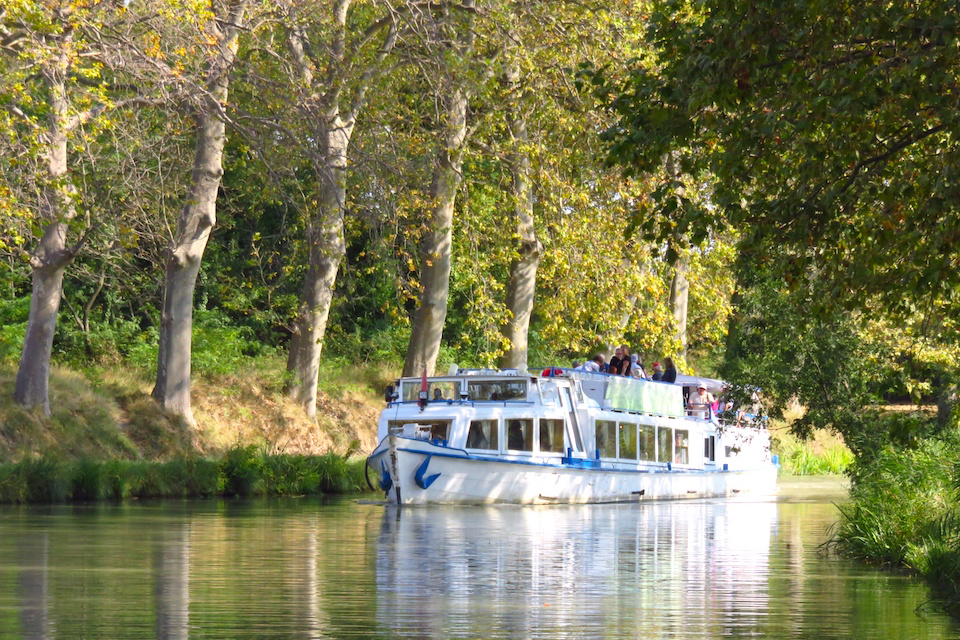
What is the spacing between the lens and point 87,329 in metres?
44.9

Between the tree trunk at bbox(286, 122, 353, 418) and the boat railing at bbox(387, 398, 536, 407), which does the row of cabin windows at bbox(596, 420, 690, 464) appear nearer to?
the boat railing at bbox(387, 398, 536, 407)

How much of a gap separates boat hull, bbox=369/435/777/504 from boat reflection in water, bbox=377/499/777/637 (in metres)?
2.78

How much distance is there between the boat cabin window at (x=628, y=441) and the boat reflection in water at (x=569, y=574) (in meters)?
9.00

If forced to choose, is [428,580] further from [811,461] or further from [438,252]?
[811,461]

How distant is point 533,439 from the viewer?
3609 centimetres

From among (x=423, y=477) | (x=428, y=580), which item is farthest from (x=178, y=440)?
(x=428, y=580)

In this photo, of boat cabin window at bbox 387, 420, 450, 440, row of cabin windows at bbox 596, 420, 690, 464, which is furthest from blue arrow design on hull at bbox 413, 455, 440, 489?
row of cabin windows at bbox 596, 420, 690, 464

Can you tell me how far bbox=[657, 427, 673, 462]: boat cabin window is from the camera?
41438 mm

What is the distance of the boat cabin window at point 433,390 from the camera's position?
3666cm

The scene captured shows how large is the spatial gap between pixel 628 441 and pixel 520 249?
6.52m

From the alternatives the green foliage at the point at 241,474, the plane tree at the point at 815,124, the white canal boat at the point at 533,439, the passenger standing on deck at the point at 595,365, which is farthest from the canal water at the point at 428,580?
the passenger standing on deck at the point at 595,365

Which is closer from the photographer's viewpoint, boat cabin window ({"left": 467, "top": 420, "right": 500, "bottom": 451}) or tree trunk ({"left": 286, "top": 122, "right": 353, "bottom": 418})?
boat cabin window ({"left": 467, "top": 420, "right": 500, "bottom": 451})

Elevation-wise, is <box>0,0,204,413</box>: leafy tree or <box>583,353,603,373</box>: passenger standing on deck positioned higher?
<box>0,0,204,413</box>: leafy tree

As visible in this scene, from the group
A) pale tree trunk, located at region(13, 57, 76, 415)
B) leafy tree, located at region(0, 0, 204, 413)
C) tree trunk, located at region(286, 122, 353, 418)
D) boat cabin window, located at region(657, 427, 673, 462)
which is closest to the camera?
leafy tree, located at region(0, 0, 204, 413)
